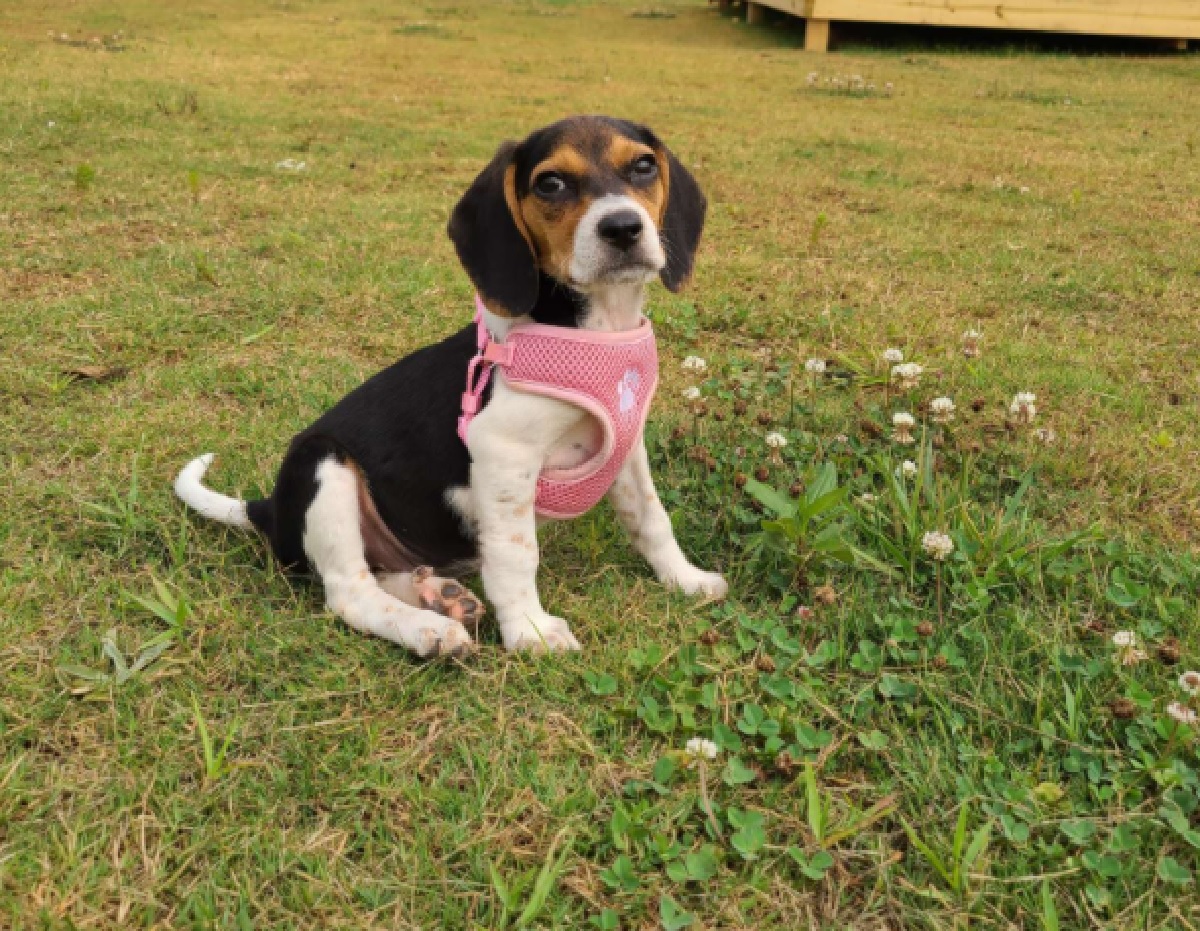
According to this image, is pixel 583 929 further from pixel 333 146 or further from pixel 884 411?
pixel 333 146

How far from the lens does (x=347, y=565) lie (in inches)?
116

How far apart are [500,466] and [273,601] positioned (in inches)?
35.6

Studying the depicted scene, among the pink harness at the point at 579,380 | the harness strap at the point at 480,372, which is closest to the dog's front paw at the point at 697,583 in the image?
the pink harness at the point at 579,380

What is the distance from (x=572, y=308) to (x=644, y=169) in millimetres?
471

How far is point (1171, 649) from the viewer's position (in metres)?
2.52

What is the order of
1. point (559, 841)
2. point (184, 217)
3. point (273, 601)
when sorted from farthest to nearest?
point (184, 217) → point (273, 601) → point (559, 841)

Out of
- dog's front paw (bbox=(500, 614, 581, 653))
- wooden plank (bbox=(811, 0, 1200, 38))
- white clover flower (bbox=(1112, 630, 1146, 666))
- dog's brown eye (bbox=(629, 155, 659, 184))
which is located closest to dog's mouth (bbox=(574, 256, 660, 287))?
dog's brown eye (bbox=(629, 155, 659, 184))

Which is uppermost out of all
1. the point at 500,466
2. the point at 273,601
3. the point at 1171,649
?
the point at 500,466

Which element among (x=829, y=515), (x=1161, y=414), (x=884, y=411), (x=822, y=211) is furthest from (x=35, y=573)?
(x=822, y=211)

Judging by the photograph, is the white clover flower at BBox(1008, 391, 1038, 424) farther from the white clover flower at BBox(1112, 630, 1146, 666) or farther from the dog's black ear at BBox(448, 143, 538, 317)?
the dog's black ear at BBox(448, 143, 538, 317)

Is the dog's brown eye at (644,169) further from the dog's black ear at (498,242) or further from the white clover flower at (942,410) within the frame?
the white clover flower at (942,410)

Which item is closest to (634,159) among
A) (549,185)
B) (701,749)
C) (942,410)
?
(549,185)

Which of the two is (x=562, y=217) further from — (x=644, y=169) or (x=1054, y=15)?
(x=1054, y=15)

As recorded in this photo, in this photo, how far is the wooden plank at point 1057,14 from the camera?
15.9m
